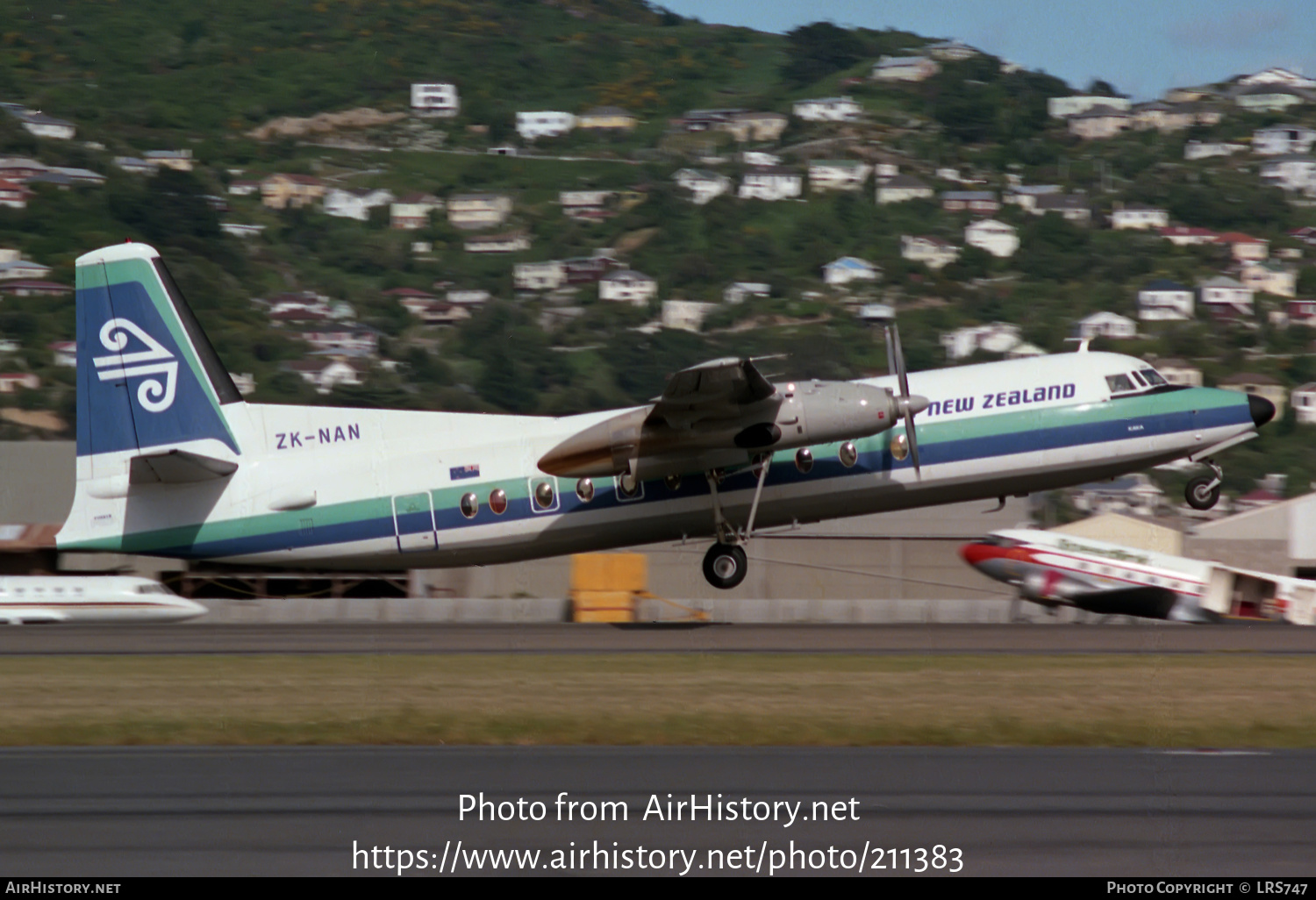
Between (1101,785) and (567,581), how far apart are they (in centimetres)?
3465

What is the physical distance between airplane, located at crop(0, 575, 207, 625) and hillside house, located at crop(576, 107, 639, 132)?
158 metres

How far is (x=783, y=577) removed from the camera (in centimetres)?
4647

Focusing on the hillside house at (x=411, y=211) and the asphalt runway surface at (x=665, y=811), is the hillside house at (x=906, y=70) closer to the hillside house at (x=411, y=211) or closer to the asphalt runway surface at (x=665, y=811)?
the hillside house at (x=411, y=211)

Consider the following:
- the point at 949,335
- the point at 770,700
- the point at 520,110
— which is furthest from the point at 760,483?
the point at 520,110

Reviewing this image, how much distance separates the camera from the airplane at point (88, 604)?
2928 centimetres

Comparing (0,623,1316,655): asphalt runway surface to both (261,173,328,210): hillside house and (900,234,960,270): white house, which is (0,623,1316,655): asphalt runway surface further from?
(261,173,328,210): hillside house

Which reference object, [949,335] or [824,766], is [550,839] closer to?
[824,766]

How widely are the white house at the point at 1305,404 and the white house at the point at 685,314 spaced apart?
1918 inches

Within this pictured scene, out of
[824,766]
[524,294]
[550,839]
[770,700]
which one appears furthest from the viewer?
[524,294]

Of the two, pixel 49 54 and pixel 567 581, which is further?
pixel 49 54

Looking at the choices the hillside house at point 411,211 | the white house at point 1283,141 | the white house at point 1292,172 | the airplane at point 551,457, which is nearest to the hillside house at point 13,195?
the hillside house at point 411,211

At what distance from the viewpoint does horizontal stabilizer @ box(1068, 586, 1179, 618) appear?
33.3m

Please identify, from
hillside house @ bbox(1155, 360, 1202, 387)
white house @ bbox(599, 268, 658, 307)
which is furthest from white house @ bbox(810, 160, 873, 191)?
hillside house @ bbox(1155, 360, 1202, 387)

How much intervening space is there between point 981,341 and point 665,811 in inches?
4313
